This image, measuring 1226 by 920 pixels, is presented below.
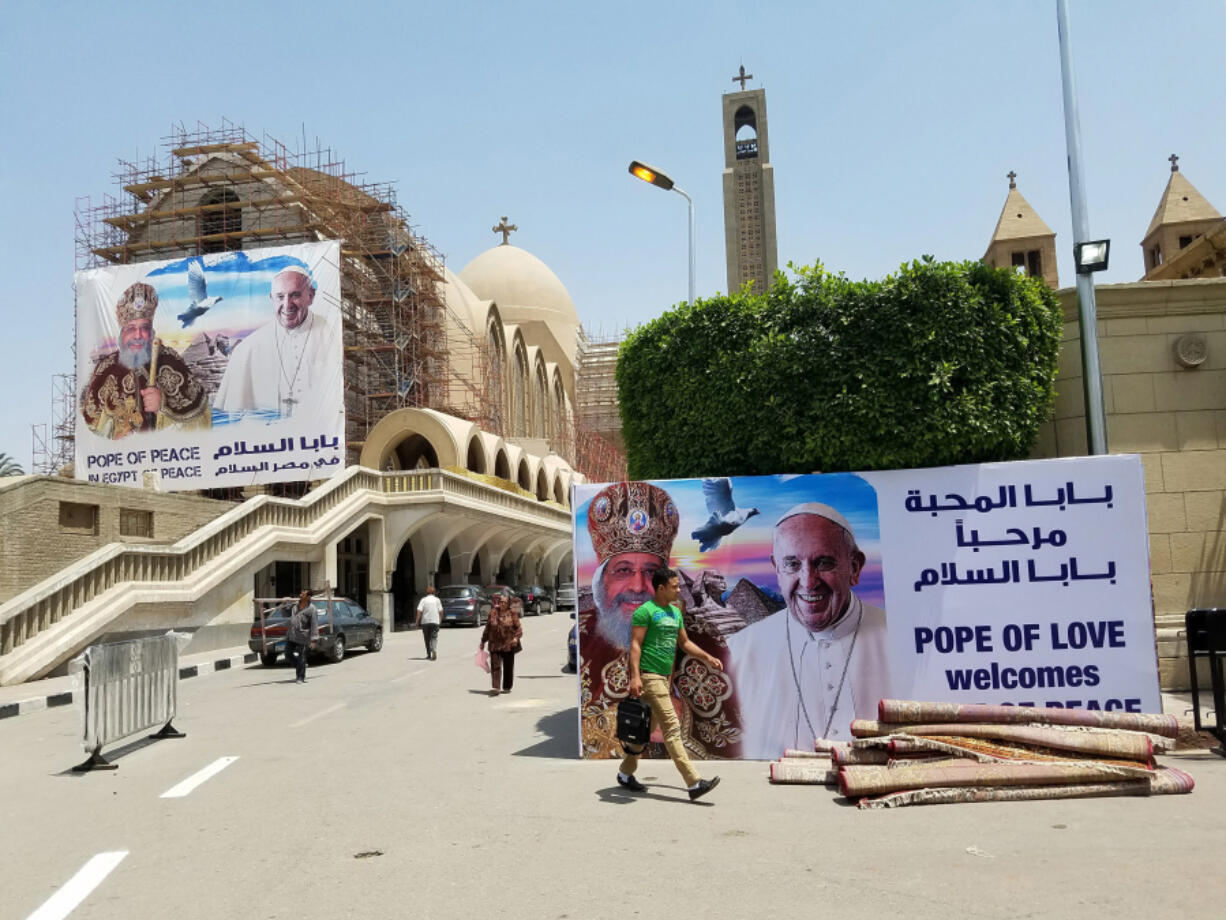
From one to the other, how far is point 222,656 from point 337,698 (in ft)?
24.6

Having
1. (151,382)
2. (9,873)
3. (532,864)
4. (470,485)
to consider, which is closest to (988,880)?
(532,864)

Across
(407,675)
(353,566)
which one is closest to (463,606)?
(353,566)

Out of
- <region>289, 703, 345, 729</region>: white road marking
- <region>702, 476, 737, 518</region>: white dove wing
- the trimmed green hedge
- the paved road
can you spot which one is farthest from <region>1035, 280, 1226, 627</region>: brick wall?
<region>289, 703, 345, 729</region>: white road marking

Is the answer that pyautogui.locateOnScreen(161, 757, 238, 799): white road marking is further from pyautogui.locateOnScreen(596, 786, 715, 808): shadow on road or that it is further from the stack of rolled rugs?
the stack of rolled rugs

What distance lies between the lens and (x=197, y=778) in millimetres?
7988

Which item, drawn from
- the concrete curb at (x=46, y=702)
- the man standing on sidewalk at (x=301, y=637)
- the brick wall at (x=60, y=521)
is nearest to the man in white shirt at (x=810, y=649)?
the man standing on sidewalk at (x=301, y=637)

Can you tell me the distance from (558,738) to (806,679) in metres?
2.71

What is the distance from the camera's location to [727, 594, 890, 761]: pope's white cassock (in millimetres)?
8133

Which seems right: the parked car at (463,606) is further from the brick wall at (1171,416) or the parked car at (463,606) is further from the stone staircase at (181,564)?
the brick wall at (1171,416)

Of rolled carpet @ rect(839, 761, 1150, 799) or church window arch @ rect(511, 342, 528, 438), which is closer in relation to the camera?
rolled carpet @ rect(839, 761, 1150, 799)

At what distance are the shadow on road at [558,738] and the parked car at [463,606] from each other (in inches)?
721

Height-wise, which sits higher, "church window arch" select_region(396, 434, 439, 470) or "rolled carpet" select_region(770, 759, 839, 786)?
"church window arch" select_region(396, 434, 439, 470)

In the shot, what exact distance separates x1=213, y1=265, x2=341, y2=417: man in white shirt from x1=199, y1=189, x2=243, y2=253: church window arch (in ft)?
24.5

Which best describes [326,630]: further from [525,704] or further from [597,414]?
[597,414]
